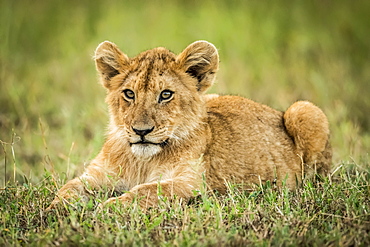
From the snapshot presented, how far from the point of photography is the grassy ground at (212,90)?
15.0 feet

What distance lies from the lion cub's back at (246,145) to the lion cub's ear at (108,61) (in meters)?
1.07

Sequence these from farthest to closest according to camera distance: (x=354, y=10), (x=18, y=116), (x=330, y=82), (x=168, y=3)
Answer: (x=168, y=3)
(x=354, y=10)
(x=330, y=82)
(x=18, y=116)

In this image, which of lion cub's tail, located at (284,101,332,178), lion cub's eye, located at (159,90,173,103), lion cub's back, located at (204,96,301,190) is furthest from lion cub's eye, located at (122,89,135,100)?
lion cub's tail, located at (284,101,332,178)

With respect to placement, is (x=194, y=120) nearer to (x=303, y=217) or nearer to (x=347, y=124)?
(x=303, y=217)

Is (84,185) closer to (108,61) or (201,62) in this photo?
(108,61)

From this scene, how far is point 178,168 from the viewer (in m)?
5.68

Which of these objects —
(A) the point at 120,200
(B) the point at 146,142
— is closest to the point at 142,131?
(B) the point at 146,142

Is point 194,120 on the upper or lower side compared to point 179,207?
upper

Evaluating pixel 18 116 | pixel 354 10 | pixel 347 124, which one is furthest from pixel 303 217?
pixel 354 10

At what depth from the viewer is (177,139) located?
5750mm

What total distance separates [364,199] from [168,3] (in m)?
10.4

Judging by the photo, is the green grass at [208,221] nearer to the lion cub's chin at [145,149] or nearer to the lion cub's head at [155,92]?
the lion cub's chin at [145,149]

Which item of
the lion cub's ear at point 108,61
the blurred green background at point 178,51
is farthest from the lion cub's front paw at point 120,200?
the blurred green background at point 178,51

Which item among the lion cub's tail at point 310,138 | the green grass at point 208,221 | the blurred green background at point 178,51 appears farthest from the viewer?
the blurred green background at point 178,51
